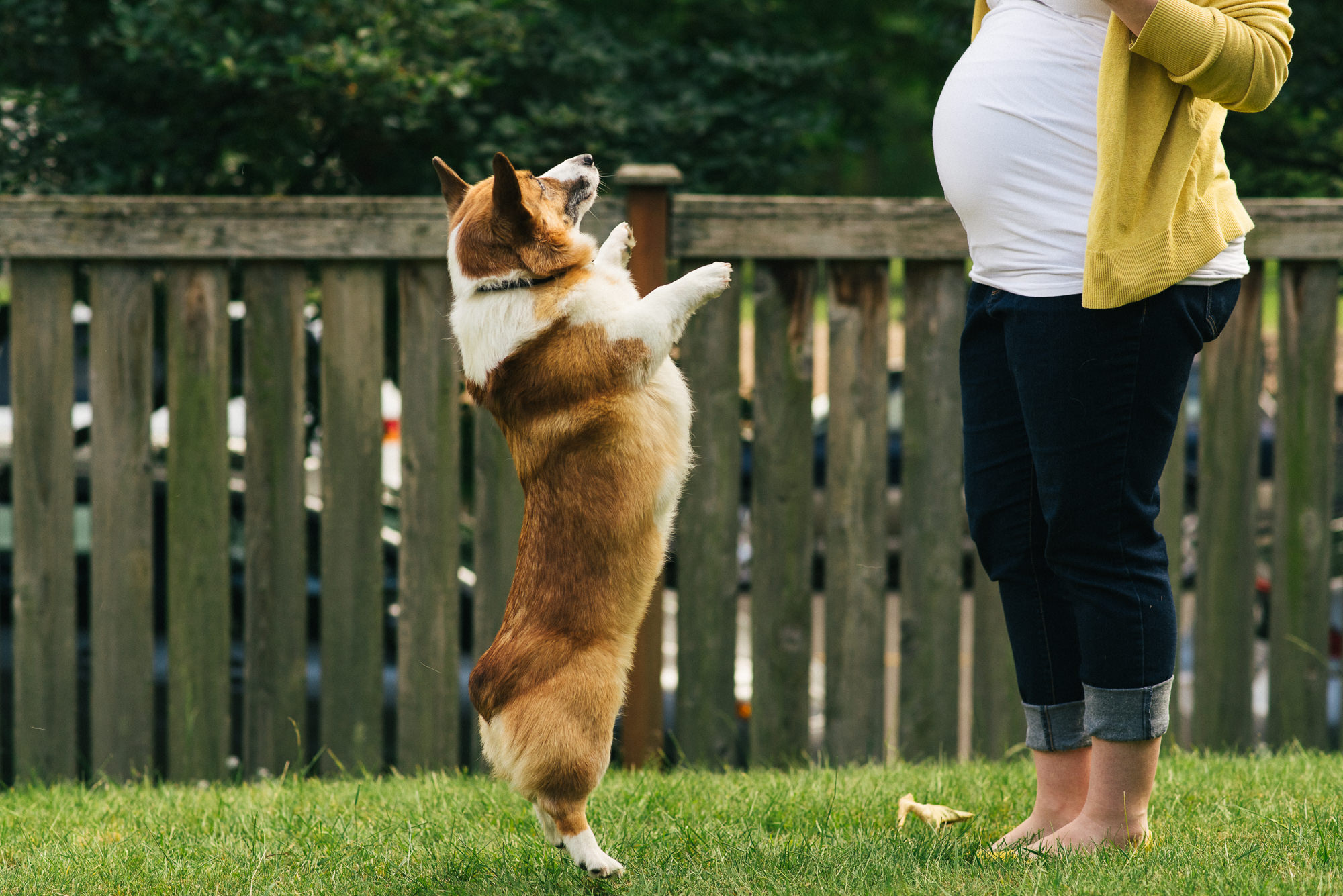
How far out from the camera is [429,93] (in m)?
3.63

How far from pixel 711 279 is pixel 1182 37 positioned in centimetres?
79

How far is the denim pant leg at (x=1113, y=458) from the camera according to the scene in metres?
1.92

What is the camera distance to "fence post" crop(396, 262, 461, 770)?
10.8ft

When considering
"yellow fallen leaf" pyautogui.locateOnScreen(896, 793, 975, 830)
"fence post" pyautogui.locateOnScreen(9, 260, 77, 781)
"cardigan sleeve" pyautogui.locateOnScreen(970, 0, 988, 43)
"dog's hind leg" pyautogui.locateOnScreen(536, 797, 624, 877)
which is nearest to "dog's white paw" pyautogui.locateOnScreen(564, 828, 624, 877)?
"dog's hind leg" pyautogui.locateOnScreen(536, 797, 624, 877)

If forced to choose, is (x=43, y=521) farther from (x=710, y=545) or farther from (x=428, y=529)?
(x=710, y=545)

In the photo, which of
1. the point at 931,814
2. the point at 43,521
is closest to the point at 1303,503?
the point at 931,814

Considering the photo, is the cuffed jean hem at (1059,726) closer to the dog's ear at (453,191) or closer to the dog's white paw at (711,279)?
the dog's white paw at (711,279)

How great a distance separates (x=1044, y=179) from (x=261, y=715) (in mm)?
2594

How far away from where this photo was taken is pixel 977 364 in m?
2.21

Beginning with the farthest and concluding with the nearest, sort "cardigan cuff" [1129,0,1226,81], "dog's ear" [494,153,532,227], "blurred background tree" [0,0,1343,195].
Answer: "blurred background tree" [0,0,1343,195], "dog's ear" [494,153,532,227], "cardigan cuff" [1129,0,1226,81]

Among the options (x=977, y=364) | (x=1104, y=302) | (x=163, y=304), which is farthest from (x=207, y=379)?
(x=1104, y=302)

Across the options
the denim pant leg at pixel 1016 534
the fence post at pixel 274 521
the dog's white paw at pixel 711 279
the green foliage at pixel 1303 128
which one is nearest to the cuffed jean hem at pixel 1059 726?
the denim pant leg at pixel 1016 534

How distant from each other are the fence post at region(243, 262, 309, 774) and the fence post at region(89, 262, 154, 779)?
0.90ft

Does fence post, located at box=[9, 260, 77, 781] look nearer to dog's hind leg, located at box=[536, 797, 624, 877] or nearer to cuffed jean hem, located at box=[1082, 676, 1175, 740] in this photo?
dog's hind leg, located at box=[536, 797, 624, 877]
